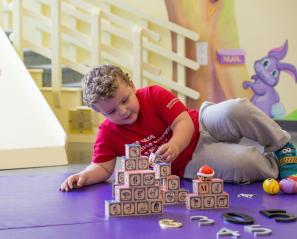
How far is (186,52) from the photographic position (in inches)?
126

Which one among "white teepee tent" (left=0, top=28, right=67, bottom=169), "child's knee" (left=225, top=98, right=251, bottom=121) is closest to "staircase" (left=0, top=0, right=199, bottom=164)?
"white teepee tent" (left=0, top=28, right=67, bottom=169)

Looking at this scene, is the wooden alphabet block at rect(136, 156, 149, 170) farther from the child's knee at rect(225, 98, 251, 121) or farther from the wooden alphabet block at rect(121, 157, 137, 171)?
the child's knee at rect(225, 98, 251, 121)

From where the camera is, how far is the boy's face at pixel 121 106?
53.5 inches

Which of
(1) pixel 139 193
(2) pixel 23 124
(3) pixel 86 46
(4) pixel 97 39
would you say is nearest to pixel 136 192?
(1) pixel 139 193

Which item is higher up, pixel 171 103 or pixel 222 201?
pixel 171 103

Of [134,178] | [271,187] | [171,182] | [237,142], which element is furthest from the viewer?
[237,142]

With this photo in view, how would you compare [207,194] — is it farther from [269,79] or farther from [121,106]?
[269,79]

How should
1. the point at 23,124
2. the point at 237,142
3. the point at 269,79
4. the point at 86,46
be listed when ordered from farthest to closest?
the point at 269,79, the point at 86,46, the point at 23,124, the point at 237,142

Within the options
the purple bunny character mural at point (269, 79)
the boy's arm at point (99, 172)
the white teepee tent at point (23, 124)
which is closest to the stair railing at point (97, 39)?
the white teepee tent at point (23, 124)

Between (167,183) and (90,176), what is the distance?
309 mm

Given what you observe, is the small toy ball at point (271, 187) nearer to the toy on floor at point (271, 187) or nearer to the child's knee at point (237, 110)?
the toy on floor at point (271, 187)

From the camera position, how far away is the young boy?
1507 mm

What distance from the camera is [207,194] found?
125 centimetres

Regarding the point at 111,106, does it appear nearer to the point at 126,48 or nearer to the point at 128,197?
the point at 128,197
